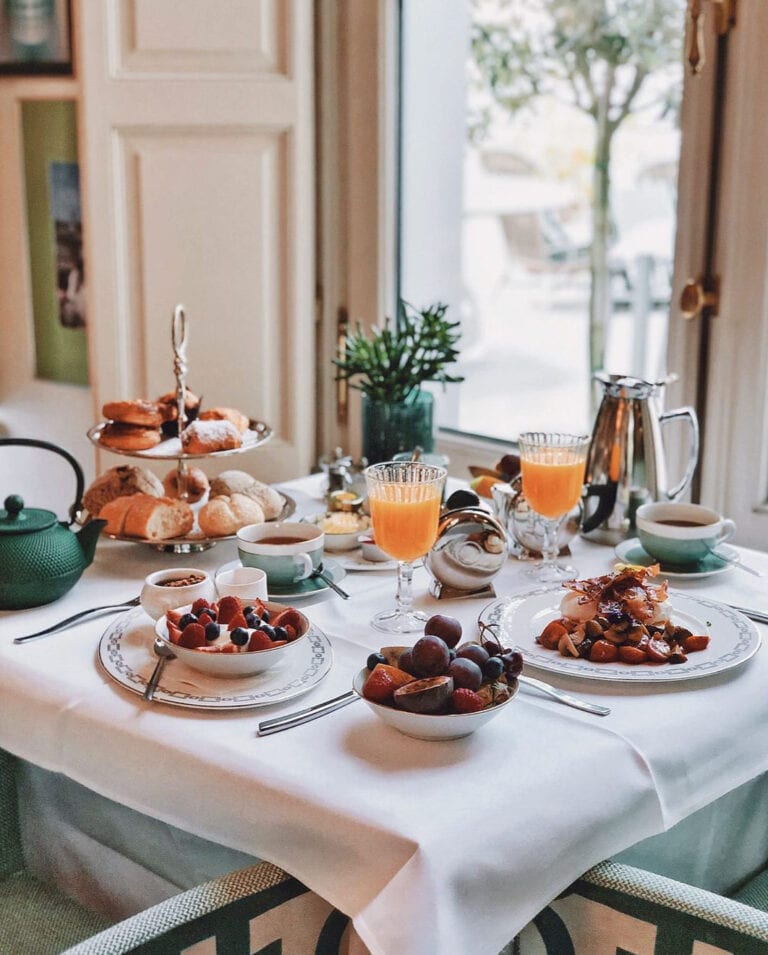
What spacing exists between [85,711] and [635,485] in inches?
35.8

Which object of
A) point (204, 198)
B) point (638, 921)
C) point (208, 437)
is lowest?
point (638, 921)

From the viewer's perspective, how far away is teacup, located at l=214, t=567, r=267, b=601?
1342mm

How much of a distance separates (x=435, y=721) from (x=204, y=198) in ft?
6.11

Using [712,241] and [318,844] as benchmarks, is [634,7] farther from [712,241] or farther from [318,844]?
[318,844]

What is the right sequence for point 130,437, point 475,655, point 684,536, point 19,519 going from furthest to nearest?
point 130,437
point 684,536
point 19,519
point 475,655

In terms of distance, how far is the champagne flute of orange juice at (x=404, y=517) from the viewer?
138cm

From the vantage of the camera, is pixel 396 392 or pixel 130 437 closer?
pixel 130 437

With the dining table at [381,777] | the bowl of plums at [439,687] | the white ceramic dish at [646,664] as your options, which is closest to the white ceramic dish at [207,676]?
the dining table at [381,777]

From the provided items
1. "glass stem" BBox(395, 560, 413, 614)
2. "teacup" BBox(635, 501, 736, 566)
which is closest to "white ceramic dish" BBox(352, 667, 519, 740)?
"glass stem" BBox(395, 560, 413, 614)

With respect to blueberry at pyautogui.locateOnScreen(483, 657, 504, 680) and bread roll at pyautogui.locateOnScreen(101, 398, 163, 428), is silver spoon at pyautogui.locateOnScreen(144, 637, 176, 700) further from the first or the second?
bread roll at pyautogui.locateOnScreen(101, 398, 163, 428)

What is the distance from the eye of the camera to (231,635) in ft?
3.95

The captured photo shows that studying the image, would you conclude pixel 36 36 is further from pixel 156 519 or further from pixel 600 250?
pixel 156 519

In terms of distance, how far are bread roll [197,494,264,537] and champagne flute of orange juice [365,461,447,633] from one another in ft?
0.92

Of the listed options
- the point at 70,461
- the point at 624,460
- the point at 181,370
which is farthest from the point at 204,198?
the point at 624,460
